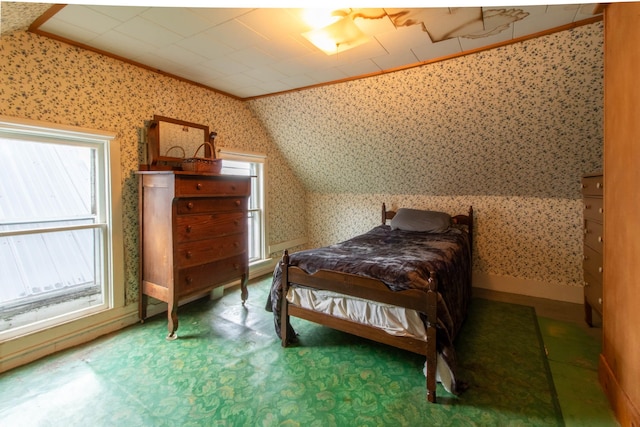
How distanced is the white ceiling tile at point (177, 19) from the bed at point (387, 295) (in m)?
1.68

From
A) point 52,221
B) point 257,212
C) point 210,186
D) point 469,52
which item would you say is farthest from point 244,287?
point 469,52

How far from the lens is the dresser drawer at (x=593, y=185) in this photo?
2.20 meters

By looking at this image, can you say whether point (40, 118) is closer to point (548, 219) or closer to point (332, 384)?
point (332, 384)

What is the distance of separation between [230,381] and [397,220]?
2.52 metres

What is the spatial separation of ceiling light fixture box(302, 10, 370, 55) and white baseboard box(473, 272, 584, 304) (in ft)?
9.65

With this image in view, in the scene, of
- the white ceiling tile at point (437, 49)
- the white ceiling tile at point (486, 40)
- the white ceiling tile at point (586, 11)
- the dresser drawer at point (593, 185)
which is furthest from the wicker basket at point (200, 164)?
the dresser drawer at point (593, 185)

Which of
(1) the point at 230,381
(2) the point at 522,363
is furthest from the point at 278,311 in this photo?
(2) the point at 522,363

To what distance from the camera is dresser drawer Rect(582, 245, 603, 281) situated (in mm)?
2275

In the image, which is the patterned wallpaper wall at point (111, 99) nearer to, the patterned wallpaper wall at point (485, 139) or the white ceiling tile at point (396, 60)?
the patterned wallpaper wall at point (485, 139)

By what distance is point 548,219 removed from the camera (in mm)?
3348

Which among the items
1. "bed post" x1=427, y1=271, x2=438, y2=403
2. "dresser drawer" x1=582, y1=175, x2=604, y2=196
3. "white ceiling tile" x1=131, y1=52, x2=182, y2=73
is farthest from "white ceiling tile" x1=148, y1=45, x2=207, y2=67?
"dresser drawer" x1=582, y1=175, x2=604, y2=196

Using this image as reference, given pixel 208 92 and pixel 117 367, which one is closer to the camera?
pixel 117 367

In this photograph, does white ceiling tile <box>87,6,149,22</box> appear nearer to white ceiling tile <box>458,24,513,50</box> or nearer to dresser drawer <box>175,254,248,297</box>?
dresser drawer <box>175,254,248,297</box>

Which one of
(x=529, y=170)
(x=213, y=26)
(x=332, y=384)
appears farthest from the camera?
(x=529, y=170)
